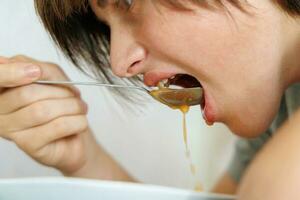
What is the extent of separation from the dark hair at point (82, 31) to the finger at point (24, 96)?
0.23 ft

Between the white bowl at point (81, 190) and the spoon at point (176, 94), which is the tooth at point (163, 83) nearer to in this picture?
the spoon at point (176, 94)

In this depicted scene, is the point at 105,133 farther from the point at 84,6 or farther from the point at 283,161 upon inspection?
the point at 283,161

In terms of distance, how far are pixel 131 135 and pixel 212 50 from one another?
1.70ft

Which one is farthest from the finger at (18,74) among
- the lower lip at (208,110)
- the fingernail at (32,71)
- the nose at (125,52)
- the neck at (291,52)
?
the neck at (291,52)

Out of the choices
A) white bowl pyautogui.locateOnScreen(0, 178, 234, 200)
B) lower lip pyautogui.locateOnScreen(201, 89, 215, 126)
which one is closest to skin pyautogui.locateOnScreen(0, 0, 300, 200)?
lower lip pyautogui.locateOnScreen(201, 89, 215, 126)

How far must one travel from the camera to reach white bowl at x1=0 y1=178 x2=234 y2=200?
0.60 meters

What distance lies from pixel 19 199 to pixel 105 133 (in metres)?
0.40

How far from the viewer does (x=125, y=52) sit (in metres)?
0.61

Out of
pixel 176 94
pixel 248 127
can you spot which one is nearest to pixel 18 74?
pixel 176 94

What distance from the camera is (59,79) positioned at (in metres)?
0.74

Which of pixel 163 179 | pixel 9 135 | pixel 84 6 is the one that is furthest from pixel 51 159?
pixel 163 179

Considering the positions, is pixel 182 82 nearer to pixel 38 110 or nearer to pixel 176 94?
pixel 176 94

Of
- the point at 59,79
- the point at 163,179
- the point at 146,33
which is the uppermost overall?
the point at 146,33

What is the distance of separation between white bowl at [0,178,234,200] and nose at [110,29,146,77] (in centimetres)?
15
